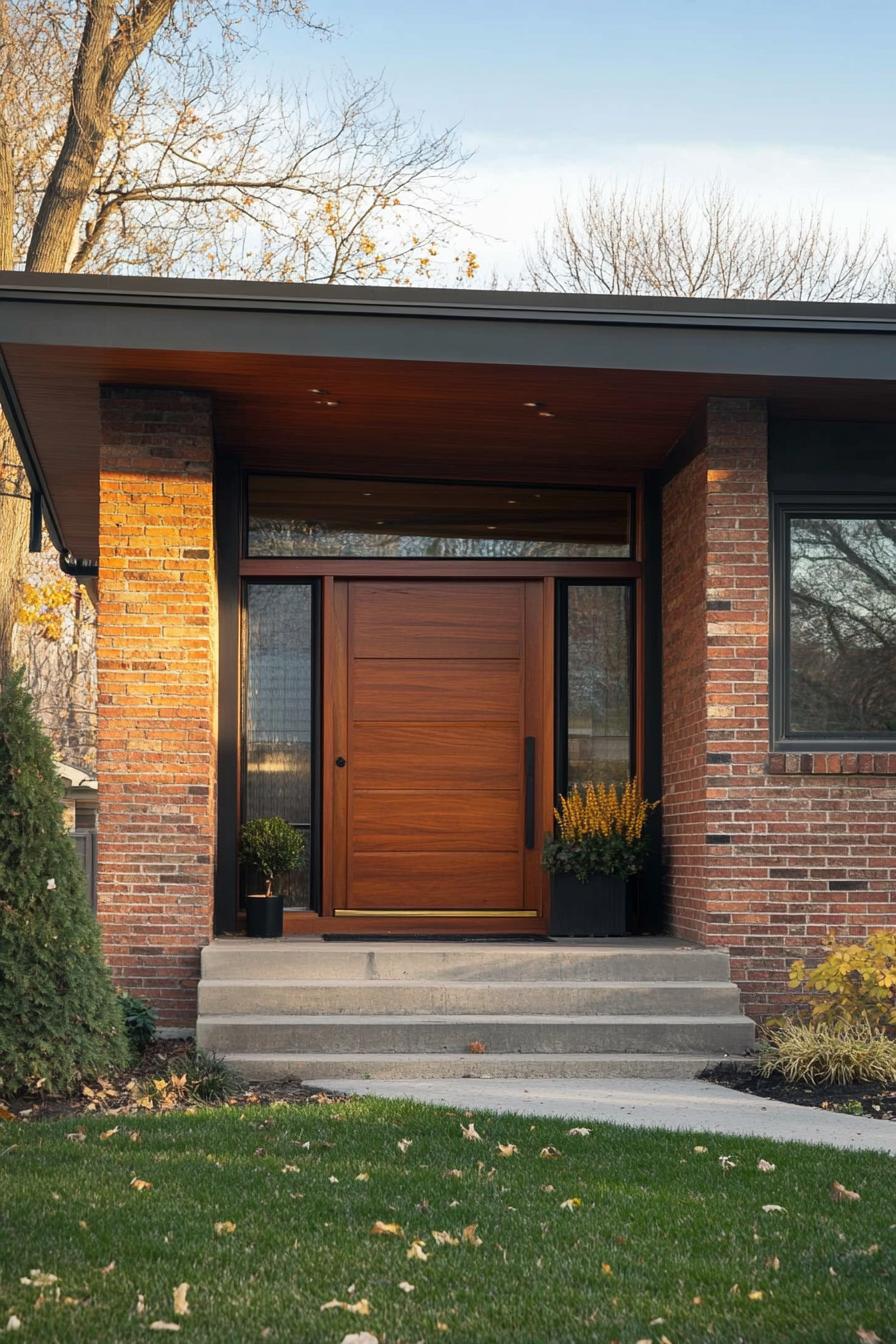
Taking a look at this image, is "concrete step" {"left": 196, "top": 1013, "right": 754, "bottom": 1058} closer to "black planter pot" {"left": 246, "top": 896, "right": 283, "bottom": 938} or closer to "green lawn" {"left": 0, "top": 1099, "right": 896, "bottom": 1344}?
"black planter pot" {"left": 246, "top": 896, "right": 283, "bottom": 938}

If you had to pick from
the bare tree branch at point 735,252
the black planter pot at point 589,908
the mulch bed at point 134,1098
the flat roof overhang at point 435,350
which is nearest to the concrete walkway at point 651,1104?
the mulch bed at point 134,1098

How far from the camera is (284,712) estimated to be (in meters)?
9.93

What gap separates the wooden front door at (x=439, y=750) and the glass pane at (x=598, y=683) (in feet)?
0.77

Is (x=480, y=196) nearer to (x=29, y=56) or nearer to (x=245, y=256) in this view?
(x=245, y=256)

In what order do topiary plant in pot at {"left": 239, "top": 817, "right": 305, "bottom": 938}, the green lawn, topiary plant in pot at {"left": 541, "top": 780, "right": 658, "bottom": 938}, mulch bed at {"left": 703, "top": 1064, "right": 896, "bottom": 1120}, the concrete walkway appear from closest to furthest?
1. the green lawn
2. the concrete walkway
3. mulch bed at {"left": 703, "top": 1064, "right": 896, "bottom": 1120}
4. topiary plant in pot at {"left": 541, "top": 780, "right": 658, "bottom": 938}
5. topiary plant in pot at {"left": 239, "top": 817, "right": 305, "bottom": 938}

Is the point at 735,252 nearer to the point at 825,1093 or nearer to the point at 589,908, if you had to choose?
the point at 589,908

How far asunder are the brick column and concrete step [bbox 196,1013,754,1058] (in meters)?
0.79

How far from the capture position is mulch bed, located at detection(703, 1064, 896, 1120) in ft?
22.0

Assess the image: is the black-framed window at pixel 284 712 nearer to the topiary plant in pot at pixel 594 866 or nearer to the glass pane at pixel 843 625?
the topiary plant in pot at pixel 594 866

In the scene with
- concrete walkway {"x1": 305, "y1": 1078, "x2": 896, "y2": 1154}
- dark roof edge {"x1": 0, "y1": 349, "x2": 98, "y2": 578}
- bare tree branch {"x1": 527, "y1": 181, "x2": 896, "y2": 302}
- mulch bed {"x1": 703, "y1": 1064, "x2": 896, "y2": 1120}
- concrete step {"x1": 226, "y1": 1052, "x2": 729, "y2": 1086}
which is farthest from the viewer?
bare tree branch {"x1": 527, "y1": 181, "x2": 896, "y2": 302}

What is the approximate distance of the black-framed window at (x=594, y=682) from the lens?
10008 millimetres

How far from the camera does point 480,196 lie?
1978 cm

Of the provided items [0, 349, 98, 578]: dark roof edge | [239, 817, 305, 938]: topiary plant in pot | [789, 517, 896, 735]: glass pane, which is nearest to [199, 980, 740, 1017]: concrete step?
[239, 817, 305, 938]: topiary plant in pot

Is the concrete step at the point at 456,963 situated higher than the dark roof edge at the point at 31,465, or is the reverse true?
the dark roof edge at the point at 31,465
